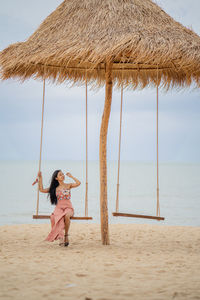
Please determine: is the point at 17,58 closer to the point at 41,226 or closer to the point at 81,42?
the point at 81,42

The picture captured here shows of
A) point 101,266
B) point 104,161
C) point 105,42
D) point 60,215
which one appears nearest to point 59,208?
point 60,215

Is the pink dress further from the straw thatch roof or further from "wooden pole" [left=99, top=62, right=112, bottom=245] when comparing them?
the straw thatch roof

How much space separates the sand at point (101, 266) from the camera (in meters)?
2.96

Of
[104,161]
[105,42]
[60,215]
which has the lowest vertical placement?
[60,215]

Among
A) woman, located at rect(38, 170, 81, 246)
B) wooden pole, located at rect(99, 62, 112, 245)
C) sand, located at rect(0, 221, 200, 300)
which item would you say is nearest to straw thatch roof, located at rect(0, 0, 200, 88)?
wooden pole, located at rect(99, 62, 112, 245)

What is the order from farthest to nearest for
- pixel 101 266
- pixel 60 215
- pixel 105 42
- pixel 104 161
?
pixel 104 161 < pixel 60 215 < pixel 105 42 < pixel 101 266

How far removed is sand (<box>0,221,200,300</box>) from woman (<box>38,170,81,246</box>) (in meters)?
0.17

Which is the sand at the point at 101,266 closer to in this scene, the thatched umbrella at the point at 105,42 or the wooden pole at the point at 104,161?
the wooden pole at the point at 104,161

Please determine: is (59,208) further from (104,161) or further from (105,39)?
(105,39)

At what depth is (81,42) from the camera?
4.58 m

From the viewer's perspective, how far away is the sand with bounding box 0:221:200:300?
9.71ft

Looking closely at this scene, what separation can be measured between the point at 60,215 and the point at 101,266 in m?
1.21

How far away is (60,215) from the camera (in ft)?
16.0

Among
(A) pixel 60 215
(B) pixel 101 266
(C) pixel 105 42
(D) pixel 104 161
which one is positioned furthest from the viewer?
(D) pixel 104 161
